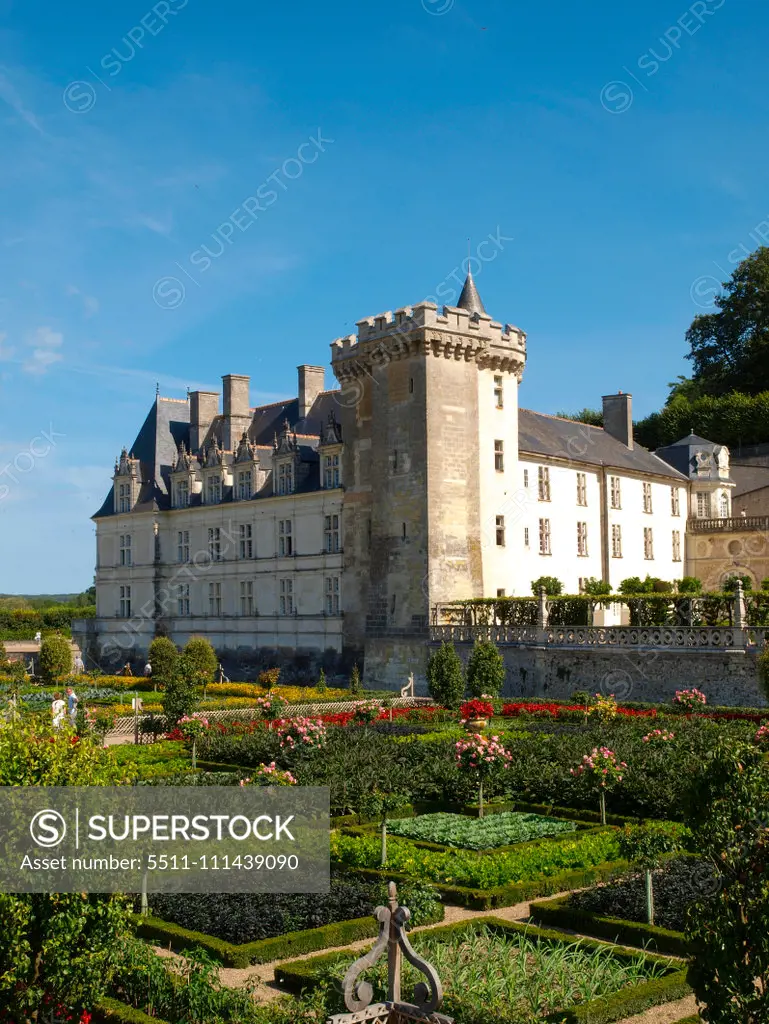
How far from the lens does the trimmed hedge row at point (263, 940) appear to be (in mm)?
11172

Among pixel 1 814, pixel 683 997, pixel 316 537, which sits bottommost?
pixel 683 997

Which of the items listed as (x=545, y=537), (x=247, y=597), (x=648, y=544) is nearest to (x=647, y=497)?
(x=648, y=544)

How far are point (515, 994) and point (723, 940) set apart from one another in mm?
2932

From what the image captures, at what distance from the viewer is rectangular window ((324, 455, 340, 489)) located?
42688 millimetres

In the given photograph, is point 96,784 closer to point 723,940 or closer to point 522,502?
point 723,940

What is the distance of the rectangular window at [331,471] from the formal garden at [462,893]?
61.9 ft

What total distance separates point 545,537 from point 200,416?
18959 mm

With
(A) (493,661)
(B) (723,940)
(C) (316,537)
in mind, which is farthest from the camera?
(C) (316,537)

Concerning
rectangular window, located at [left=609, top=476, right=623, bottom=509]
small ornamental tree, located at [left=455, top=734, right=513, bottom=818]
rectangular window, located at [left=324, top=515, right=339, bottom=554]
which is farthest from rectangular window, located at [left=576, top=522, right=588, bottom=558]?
small ornamental tree, located at [left=455, top=734, right=513, bottom=818]

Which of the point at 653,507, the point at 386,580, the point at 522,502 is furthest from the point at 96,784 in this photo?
the point at 653,507

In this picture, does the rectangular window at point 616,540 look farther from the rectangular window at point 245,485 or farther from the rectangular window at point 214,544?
the rectangular window at point 214,544

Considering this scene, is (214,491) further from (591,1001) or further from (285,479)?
(591,1001)

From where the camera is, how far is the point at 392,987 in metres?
7.61

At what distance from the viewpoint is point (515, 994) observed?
9703mm
